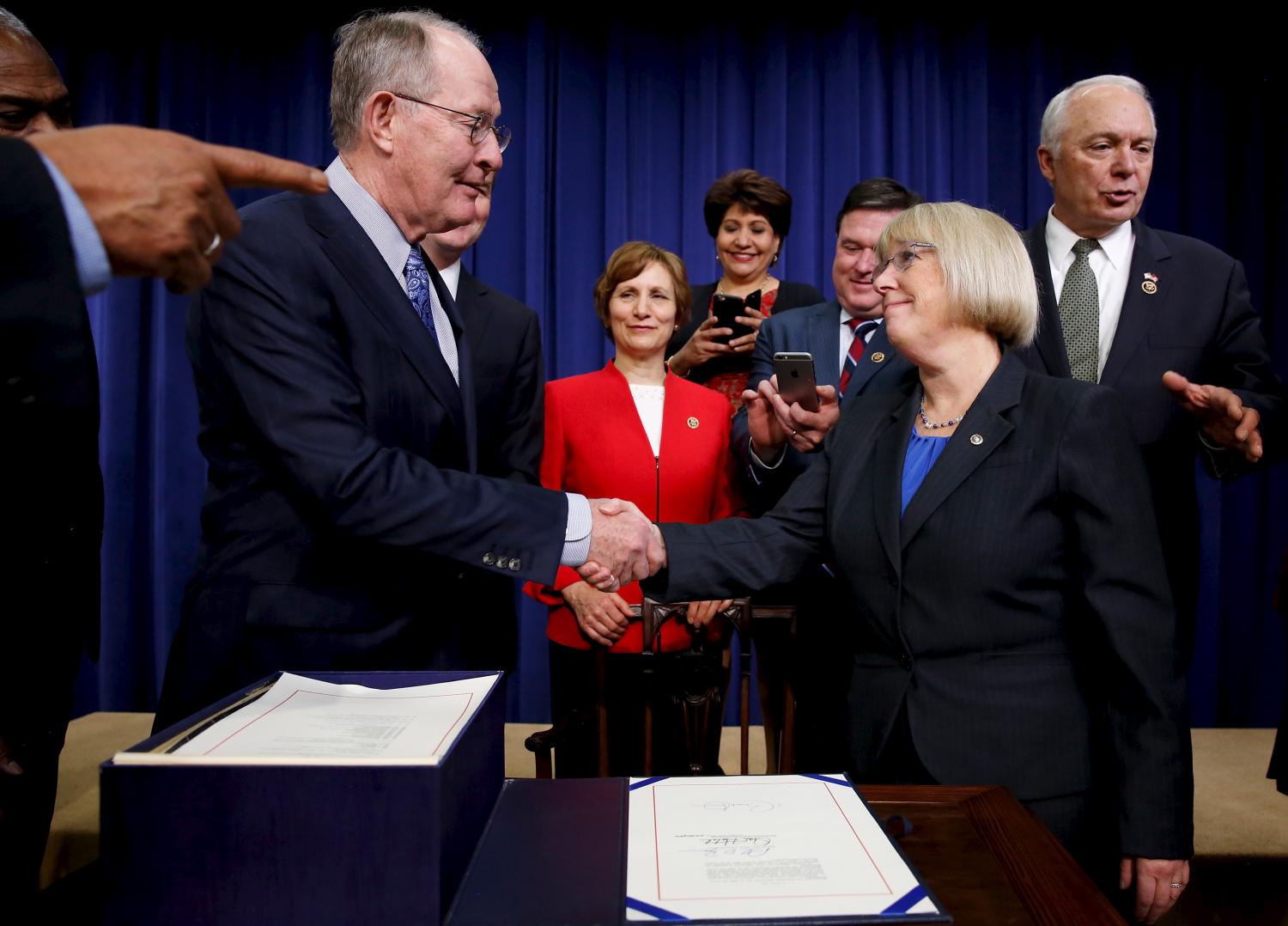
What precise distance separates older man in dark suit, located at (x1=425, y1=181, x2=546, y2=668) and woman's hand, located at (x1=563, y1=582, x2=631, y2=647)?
21cm

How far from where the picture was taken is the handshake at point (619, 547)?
1.45 meters

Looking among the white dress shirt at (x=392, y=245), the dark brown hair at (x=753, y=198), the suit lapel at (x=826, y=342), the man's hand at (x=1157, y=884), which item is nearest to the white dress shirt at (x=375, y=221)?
the white dress shirt at (x=392, y=245)

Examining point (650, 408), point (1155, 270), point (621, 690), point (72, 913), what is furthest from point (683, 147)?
point (72, 913)

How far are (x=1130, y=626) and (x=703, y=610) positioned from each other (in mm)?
704

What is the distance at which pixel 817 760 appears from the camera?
85.1 inches

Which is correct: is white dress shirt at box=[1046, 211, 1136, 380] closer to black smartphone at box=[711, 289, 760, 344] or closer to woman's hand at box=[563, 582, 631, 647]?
black smartphone at box=[711, 289, 760, 344]

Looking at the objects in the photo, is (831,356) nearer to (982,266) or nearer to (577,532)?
(982,266)

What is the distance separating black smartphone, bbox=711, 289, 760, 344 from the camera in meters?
2.51

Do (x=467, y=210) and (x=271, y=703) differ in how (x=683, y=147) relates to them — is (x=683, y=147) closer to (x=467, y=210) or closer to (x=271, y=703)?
(x=467, y=210)

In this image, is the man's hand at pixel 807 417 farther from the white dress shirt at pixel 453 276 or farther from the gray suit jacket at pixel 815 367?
the white dress shirt at pixel 453 276

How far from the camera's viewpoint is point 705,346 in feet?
8.38

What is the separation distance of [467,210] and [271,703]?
0.91m

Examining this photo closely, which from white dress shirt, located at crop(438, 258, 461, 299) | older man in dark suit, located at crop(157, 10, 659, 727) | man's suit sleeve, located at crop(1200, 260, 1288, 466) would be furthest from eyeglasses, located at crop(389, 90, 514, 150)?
man's suit sleeve, located at crop(1200, 260, 1288, 466)

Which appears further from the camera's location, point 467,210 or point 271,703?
point 467,210
